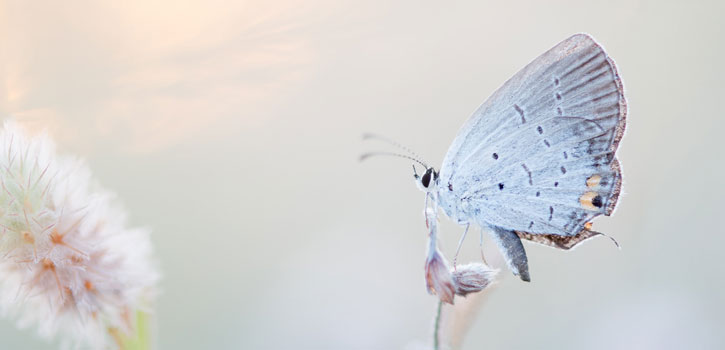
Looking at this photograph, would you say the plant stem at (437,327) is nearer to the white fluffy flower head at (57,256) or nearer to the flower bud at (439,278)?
the flower bud at (439,278)

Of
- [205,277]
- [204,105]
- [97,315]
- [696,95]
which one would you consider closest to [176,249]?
[205,277]

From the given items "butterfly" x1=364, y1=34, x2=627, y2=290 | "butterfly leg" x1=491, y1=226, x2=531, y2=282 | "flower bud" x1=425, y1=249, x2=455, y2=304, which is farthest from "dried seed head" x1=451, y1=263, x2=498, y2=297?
"butterfly" x1=364, y1=34, x2=627, y2=290

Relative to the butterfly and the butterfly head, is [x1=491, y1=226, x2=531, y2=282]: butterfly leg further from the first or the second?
the butterfly head

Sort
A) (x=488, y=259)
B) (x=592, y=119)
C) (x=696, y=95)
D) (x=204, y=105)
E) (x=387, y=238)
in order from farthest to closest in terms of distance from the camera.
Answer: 1. (x=696, y=95)
2. (x=387, y=238)
3. (x=204, y=105)
4. (x=592, y=119)
5. (x=488, y=259)

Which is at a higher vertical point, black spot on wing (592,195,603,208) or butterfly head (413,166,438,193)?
butterfly head (413,166,438,193)

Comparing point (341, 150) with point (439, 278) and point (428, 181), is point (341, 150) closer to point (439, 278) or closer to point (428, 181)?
point (428, 181)

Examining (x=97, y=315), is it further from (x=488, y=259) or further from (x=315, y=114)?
(x=315, y=114)

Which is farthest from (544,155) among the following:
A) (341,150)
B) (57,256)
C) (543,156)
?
(341,150)
